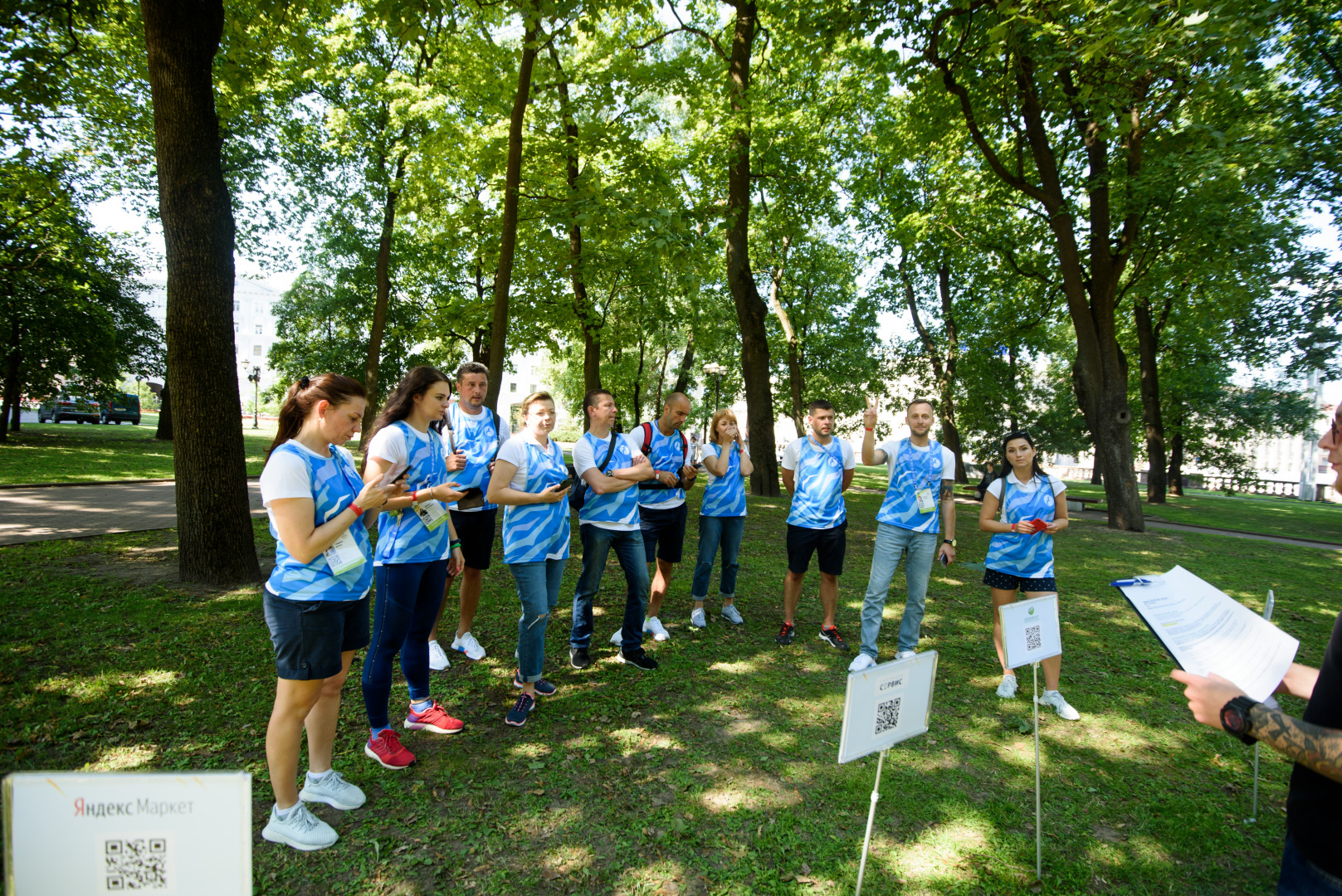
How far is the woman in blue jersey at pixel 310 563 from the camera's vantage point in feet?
8.39

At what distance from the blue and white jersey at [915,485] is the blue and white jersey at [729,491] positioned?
1.28 m

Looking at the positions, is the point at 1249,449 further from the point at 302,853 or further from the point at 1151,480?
the point at 302,853

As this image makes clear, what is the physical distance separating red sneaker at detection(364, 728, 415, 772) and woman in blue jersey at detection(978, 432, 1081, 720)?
3.77 meters

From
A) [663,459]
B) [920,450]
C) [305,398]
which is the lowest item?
[663,459]

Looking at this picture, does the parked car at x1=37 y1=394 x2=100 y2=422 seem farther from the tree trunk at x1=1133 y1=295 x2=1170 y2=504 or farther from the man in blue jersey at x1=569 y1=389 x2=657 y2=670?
the tree trunk at x1=1133 y1=295 x2=1170 y2=504

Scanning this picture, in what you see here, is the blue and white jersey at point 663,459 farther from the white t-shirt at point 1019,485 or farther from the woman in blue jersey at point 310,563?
the woman in blue jersey at point 310,563

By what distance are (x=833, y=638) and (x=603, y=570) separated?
2260mm

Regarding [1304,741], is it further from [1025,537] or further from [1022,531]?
[1025,537]

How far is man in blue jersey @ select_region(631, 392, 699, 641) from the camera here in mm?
5473

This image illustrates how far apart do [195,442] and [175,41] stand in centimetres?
353

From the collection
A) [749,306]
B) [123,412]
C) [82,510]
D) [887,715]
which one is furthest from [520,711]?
[123,412]

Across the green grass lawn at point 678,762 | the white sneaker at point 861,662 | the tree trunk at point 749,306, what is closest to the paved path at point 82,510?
the green grass lawn at point 678,762

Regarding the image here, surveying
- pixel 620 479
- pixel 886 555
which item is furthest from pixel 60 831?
pixel 886 555

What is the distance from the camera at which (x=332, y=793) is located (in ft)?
10.1
